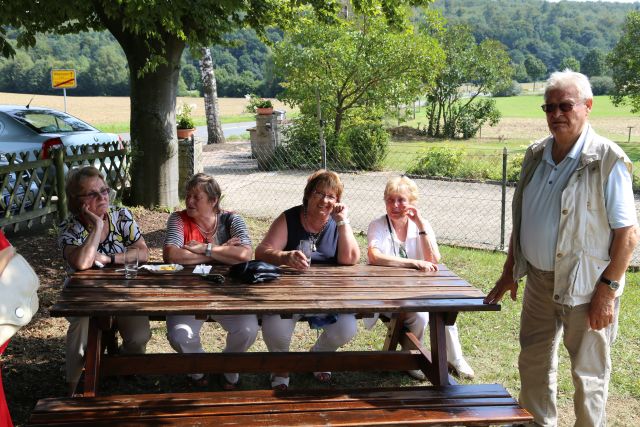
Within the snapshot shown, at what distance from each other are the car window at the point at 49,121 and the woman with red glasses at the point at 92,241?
247 inches

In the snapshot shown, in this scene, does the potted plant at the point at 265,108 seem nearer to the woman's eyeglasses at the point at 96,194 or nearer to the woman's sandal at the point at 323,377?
the woman's eyeglasses at the point at 96,194

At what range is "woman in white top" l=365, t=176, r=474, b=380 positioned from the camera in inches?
161

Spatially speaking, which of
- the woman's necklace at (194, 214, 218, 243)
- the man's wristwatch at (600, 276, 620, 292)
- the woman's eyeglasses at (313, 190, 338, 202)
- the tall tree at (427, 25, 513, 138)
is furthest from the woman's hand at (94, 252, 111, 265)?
the tall tree at (427, 25, 513, 138)

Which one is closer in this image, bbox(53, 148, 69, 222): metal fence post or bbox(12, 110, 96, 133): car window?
bbox(53, 148, 69, 222): metal fence post

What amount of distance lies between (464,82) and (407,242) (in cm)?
2689

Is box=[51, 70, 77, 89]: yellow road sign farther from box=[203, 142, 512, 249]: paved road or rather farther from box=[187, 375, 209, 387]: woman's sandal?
box=[187, 375, 209, 387]: woman's sandal

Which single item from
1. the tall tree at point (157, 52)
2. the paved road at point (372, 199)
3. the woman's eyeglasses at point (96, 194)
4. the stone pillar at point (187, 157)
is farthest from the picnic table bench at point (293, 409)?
the stone pillar at point (187, 157)

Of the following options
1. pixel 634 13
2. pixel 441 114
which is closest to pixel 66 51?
pixel 441 114

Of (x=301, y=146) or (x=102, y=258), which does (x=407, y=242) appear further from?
(x=301, y=146)

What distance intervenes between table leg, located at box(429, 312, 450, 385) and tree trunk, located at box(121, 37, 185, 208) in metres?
5.90

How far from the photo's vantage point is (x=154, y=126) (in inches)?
337

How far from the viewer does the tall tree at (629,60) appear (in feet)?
58.3

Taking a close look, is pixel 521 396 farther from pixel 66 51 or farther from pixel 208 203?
pixel 66 51

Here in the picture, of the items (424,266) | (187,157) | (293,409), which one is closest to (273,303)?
(293,409)
